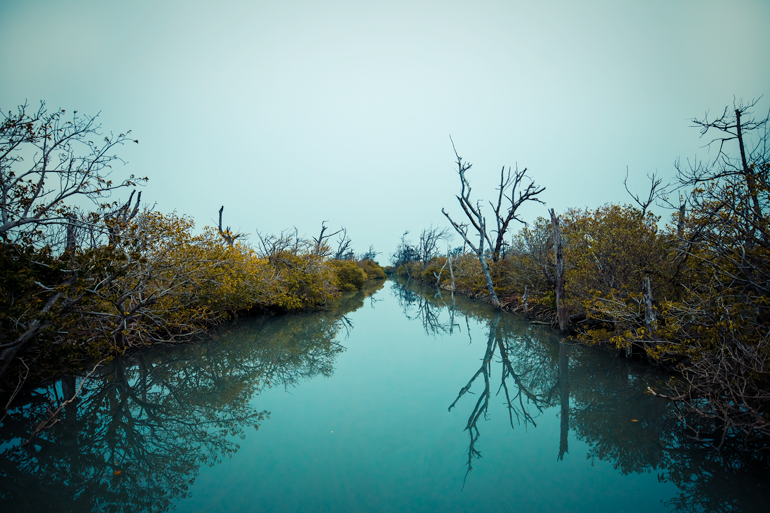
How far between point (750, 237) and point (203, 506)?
261 inches

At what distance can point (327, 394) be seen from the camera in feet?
20.5

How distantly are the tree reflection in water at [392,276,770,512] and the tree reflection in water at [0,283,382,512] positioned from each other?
3375 millimetres

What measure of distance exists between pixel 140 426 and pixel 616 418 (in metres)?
7.20

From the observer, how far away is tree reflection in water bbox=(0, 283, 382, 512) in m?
3.59

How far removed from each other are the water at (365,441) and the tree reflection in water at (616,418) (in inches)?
1.1

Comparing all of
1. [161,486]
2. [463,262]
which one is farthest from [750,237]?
[463,262]

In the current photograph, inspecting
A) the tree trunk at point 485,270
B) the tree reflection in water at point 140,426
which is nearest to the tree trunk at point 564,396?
the tree reflection in water at point 140,426

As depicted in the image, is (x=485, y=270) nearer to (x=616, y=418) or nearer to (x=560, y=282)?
(x=560, y=282)

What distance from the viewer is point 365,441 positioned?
4.51m

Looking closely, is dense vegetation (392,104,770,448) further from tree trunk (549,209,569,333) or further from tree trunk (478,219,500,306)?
tree trunk (478,219,500,306)

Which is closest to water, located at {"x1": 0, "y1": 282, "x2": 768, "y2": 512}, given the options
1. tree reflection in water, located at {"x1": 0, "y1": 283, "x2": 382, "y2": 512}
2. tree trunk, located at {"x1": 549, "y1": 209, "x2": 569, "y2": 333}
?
tree reflection in water, located at {"x1": 0, "y1": 283, "x2": 382, "y2": 512}

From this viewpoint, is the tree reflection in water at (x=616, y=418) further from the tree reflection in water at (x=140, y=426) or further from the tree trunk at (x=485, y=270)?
the tree trunk at (x=485, y=270)

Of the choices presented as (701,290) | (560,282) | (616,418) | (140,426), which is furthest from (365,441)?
(560,282)

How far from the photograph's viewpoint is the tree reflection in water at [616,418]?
11.6 feet
